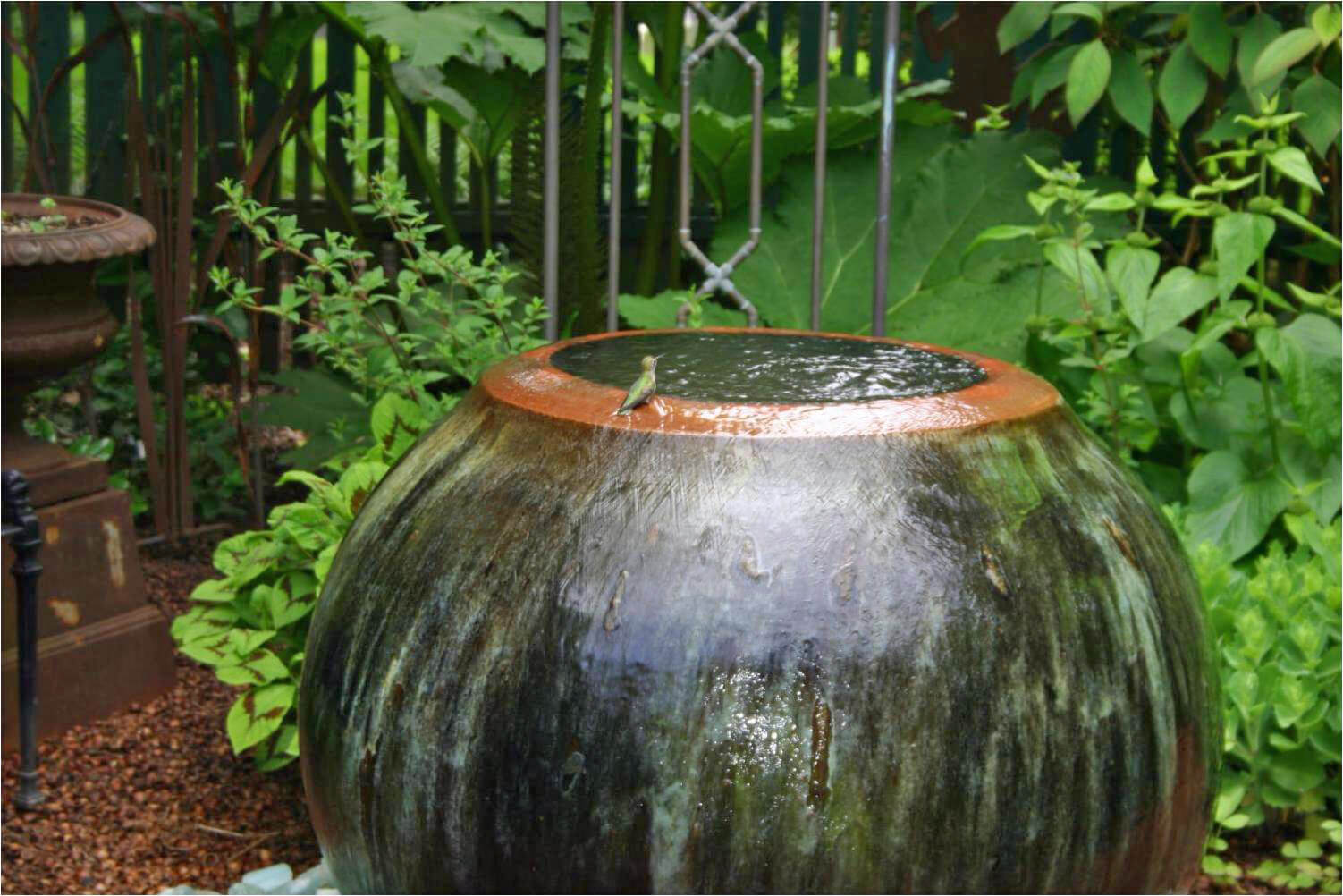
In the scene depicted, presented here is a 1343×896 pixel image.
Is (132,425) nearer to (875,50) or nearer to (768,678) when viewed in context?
(875,50)

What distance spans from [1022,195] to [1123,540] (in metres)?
2.36

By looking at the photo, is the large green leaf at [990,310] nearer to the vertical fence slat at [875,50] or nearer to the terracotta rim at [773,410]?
the vertical fence slat at [875,50]

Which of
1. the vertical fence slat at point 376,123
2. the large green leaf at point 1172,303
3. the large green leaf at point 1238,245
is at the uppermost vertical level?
the vertical fence slat at point 376,123

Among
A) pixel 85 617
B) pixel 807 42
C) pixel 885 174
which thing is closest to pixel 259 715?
pixel 85 617

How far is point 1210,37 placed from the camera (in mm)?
3361

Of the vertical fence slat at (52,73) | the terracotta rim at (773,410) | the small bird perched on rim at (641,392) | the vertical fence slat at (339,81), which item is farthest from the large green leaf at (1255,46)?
the vertical fence slat at (52,73)

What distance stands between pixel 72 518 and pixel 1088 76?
2.49 meters

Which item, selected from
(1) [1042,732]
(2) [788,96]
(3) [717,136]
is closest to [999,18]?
(2) [788,96]

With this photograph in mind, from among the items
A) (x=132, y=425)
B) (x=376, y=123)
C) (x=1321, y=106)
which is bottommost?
(x=132, y=425)

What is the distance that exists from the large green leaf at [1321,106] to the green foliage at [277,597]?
209 cm

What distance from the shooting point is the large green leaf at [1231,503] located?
2.90 m

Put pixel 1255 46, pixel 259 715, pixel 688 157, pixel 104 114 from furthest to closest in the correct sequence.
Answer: pixel 104 114 → pixel 1255 46 → pixel 688 157 → pixel 259 715

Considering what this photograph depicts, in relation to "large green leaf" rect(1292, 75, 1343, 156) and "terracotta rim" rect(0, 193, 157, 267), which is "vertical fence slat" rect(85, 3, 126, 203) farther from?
"large green leaf" rect(1292, 75, 1343, 156)

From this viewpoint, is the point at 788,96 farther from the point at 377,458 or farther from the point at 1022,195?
the point at 377,458
